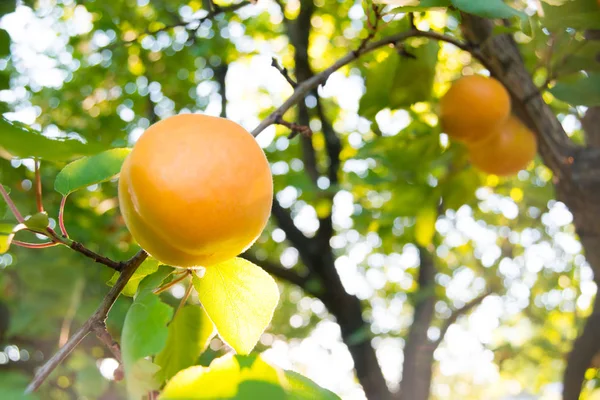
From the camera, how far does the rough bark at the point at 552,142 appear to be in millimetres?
1412

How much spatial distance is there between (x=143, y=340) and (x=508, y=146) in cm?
120

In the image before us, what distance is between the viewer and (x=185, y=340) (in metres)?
1.00

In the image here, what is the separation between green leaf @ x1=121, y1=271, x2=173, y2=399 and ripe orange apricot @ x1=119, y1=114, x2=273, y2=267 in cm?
9

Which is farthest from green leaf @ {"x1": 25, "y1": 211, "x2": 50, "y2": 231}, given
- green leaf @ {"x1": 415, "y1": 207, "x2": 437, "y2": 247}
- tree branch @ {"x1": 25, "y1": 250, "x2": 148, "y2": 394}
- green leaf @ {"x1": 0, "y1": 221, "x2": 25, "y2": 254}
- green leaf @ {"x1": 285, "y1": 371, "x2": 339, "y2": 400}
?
green leaf @ {"x1": 415, "y1": 207, "x2": 437, "y2": 247}

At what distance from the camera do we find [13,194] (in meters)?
2.06

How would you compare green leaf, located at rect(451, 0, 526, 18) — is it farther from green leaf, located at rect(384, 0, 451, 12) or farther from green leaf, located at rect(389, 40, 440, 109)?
green leaf, located at rect(389, 40, 440, 109)

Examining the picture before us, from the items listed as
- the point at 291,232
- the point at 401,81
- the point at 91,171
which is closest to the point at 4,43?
the point at 91,171

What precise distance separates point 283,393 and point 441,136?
1347 millimetres

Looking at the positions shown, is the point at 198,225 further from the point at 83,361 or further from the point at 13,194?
the point at 13,194

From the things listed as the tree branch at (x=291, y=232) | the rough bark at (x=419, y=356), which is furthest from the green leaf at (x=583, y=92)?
the tree branch at (x=291, y=232)

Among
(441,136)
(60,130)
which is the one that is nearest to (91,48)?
(60,130)

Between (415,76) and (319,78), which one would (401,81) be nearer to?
(415,76)

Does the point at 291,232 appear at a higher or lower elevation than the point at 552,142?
lower

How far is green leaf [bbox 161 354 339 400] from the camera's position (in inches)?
22.0
